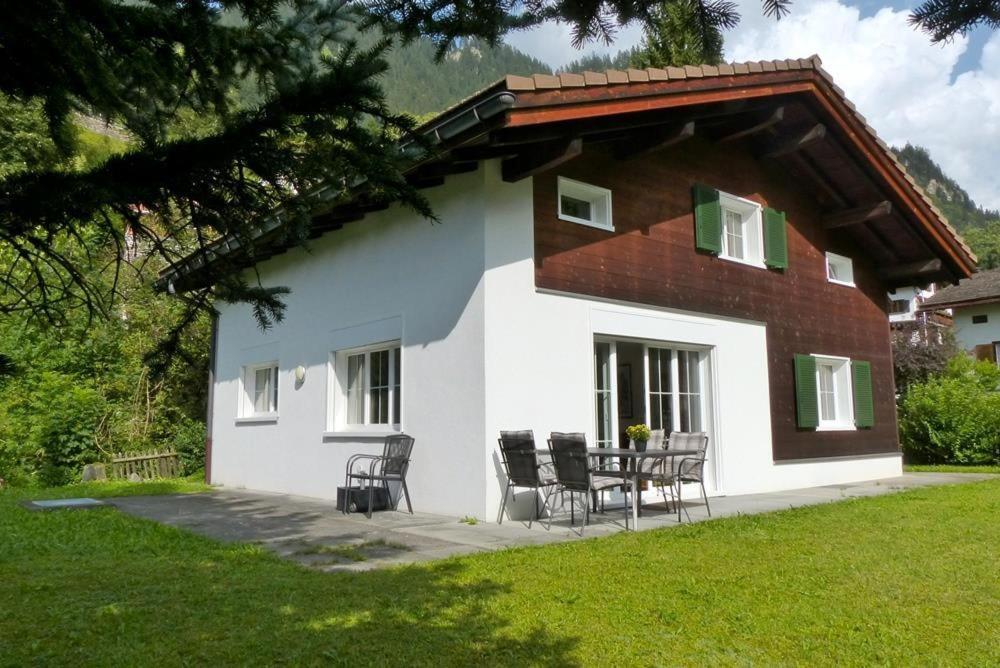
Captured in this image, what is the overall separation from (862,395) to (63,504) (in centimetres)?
1119

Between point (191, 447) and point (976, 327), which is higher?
point (976, 327)

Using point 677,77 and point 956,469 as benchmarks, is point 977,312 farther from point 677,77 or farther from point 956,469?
point 677,77

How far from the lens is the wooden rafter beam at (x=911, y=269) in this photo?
1241cm

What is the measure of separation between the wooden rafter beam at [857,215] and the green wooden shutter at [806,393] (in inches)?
92.2

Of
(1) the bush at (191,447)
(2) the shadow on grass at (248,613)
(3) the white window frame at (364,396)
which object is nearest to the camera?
(2) the shadow on grass at (248,613)

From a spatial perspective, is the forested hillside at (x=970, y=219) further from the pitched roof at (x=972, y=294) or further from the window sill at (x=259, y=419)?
the window sill at (x=259, y=419)

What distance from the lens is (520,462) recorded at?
21.5 ft

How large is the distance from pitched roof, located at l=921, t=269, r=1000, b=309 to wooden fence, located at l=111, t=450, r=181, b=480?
943 inches

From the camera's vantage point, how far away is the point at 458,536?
238 inches

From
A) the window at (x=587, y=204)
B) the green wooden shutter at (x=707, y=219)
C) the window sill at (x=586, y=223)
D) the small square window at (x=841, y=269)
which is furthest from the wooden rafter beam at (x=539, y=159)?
the small square window at (x=841, y=269)

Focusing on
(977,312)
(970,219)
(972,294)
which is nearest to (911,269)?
(972,294)

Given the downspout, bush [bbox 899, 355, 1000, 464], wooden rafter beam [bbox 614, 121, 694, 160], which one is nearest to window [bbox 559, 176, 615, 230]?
wooden rafter beam [bbox 614, 121, 694, 160]

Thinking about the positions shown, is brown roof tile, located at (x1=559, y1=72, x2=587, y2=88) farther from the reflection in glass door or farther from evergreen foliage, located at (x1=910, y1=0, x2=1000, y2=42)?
evergreen foliage, located at (x1=910, y1=0, x2=1000, y2=42)

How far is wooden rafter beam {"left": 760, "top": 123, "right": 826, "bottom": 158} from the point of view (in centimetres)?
1009
